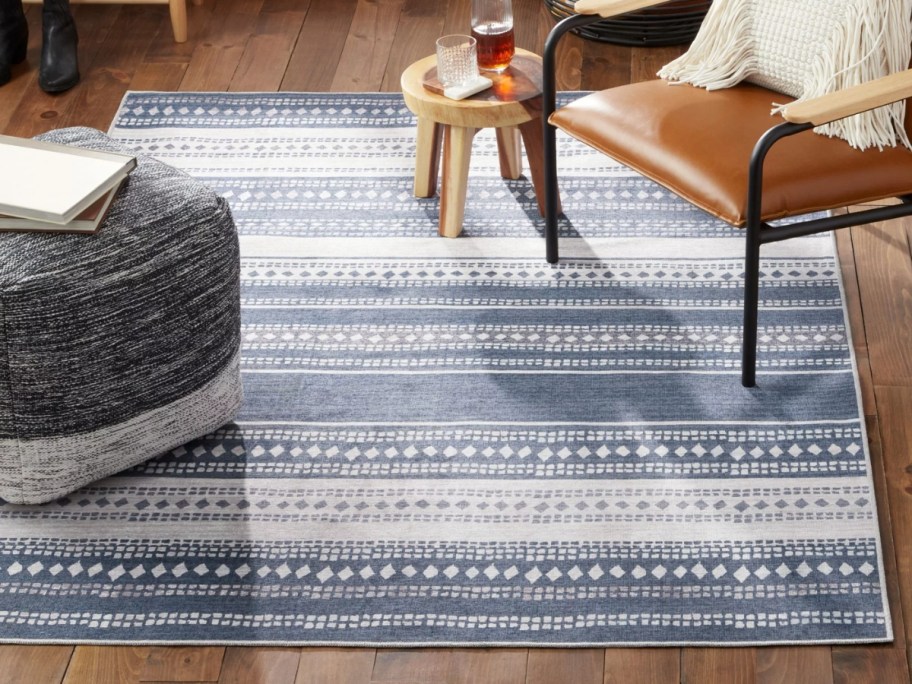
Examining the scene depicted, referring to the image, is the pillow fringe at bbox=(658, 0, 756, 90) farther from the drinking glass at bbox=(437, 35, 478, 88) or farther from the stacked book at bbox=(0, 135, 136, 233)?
the stacked book at bbox=(0, 135, 136, 233)

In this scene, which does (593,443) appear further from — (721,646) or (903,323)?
(903,323)

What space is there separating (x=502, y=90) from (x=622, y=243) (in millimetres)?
433

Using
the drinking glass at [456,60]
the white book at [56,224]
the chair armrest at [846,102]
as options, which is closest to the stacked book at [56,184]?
the white book at [56,224]

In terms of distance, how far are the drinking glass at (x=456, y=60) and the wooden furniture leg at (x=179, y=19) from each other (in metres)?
1.25

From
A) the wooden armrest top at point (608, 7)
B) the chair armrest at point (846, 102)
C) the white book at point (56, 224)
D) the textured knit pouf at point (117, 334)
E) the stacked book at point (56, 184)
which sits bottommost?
the textured knit pouf at point (117, 334)

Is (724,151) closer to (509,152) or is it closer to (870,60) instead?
(870,60)

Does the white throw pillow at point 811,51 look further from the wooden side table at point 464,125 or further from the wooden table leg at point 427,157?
the wooden table leg at point 427,157

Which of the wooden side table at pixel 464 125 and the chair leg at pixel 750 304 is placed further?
the wooden side table at pixel 464 125

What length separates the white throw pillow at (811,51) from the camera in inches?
85.2

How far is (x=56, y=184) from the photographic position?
1900 mm

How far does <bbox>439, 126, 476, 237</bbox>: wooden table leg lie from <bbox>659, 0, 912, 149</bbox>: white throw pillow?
443 mm

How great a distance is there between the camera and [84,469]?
2000 millimetres

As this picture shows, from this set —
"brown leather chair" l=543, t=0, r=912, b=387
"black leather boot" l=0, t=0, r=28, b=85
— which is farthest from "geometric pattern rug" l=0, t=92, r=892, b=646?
"black leather boot" l=0, t=0, r=28, b=85

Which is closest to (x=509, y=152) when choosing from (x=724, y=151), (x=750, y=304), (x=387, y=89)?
(x=387, y=89)
